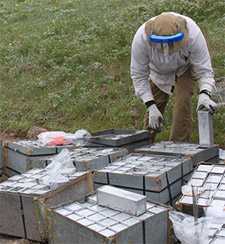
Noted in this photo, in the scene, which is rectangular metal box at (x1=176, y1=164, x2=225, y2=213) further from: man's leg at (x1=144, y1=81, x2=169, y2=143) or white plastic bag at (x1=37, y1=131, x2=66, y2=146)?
white plastic bag at (x1=37, y1=131, x2=66, y2=146)

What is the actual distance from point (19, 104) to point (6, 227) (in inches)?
159

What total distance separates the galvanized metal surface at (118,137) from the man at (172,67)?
173 millimetres

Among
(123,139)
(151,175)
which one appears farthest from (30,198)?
(123,139)

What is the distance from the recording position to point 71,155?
4703 millimetres

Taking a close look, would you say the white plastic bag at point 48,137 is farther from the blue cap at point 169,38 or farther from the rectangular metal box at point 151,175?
the blue cap at point 169,38

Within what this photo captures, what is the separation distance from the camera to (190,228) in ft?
11.0

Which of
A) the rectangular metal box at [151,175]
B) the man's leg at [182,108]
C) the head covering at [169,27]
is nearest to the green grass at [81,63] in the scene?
the man's leg at [182,108]

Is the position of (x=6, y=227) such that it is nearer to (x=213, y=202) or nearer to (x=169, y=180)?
(x=169, y=180)

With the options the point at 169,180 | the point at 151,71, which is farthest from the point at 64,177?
the point at 151,71

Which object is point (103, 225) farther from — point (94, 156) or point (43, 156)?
point (43, 156)

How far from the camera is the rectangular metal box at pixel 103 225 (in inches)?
130

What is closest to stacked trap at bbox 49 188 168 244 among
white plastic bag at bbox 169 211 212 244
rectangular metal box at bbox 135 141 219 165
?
white plastic bag at bbox 169 211 212 244

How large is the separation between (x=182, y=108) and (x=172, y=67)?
1.64ft

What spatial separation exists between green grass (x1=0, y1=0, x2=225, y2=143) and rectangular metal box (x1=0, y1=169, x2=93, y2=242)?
2.33 meters
